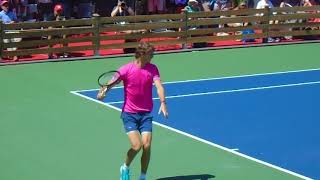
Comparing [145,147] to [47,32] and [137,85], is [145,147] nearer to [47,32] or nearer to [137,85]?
[137,85]

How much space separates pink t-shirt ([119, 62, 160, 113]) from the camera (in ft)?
25.2

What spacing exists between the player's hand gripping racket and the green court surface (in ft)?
4.63

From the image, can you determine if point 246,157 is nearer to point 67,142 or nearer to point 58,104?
point 67,142

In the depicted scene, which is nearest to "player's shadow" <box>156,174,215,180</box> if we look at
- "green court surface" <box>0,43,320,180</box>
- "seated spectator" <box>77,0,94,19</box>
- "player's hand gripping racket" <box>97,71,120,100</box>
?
"green court surface" <box>0,43,320,180</box>

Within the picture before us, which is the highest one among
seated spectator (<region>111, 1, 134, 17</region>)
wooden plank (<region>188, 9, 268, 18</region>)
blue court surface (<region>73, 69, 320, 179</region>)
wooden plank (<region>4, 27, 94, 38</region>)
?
seated spectator (<region>111, 1, 134, 17</region>)

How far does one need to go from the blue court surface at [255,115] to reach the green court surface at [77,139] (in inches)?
17.2

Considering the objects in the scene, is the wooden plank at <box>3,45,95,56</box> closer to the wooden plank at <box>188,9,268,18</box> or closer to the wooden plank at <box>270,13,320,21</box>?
the wooden plank at <box>188,9,268,18</box>

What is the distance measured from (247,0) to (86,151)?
18394 mm

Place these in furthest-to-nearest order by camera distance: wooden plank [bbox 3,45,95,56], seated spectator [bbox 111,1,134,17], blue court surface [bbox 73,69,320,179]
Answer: seated spectator [bbox 111,1,134,17], wooden plank [bbox 3,45,95,56], blue court surface [bbox 73,69,320,179]

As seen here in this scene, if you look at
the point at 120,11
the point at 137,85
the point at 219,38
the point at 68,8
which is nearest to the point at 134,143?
the point at 137,85

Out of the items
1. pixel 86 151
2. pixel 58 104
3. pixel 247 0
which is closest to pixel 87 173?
pixel 86 151

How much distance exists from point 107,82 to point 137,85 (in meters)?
0.36

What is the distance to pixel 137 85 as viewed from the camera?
7676 mm

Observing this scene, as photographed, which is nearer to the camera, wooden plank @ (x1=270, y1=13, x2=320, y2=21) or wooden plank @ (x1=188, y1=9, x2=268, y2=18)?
wooden plank @ (x1=188, y1=9, x2=268, y2=18)
